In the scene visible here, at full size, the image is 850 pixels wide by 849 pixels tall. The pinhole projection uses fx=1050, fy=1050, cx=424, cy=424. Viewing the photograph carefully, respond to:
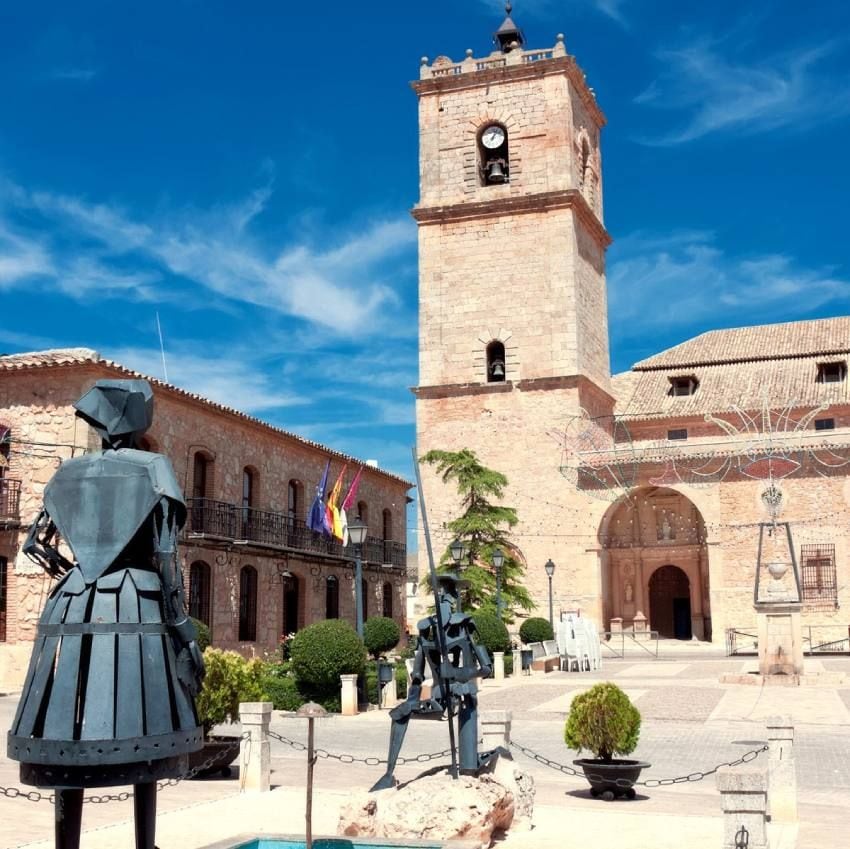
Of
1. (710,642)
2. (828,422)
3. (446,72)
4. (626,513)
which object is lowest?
(710,642)

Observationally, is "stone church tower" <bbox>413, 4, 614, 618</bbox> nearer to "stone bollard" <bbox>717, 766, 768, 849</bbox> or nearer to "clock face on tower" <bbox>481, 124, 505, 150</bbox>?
"clock face on tower" <bbox>481, 124, 505, 150</bbox>

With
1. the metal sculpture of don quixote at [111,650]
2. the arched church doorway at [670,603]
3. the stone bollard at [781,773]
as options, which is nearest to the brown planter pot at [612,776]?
the stone bollard at [781,773]

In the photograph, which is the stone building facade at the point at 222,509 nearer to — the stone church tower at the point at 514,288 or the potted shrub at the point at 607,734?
the stone church tower at the point at 514,288

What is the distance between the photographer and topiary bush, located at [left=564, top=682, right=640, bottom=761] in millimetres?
9219

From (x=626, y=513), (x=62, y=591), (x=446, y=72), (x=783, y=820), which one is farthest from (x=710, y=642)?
(x=62, y=591)

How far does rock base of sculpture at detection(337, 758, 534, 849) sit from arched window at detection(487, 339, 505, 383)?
2961cm

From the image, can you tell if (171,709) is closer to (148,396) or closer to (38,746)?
(38,746)

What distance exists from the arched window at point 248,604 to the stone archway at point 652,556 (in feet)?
45.8

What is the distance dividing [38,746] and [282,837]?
2575mm

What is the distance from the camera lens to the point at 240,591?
28.1 metres

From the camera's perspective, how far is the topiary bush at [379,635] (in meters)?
25.2

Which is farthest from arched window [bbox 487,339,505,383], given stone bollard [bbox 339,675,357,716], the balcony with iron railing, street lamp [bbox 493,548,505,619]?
stone bollard [bbox 339,675,357,716]

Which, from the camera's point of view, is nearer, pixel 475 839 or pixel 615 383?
pixel 475 839

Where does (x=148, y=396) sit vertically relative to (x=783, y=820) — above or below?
above
